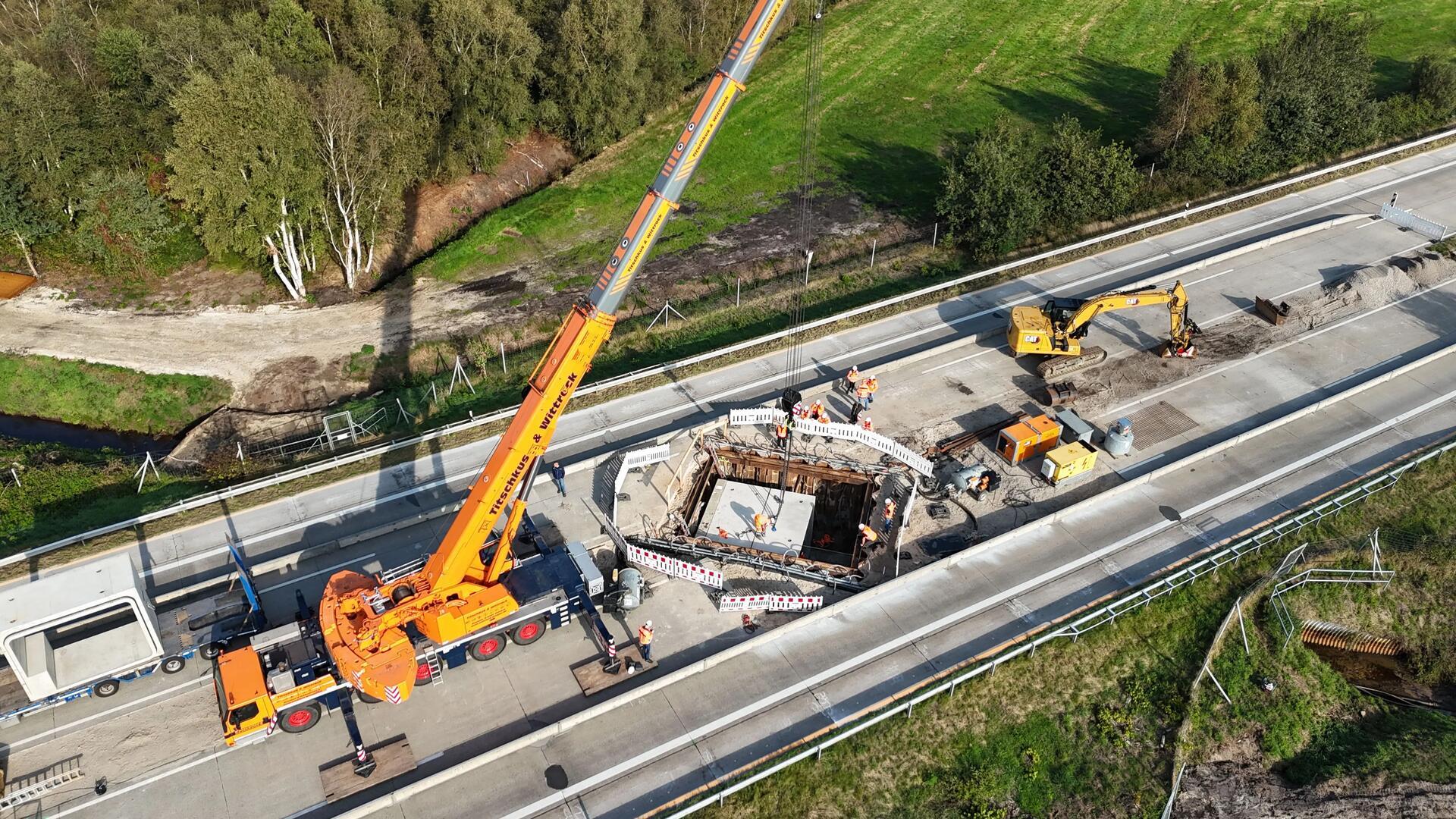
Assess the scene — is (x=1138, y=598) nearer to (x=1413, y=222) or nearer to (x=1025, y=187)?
(x=1025, y=187)

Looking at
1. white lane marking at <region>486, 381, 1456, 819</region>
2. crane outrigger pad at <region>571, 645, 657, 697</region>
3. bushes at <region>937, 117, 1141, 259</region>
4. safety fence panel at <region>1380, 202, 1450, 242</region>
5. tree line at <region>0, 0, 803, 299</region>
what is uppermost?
tree line at <region>0, 0, 803, 299</region>

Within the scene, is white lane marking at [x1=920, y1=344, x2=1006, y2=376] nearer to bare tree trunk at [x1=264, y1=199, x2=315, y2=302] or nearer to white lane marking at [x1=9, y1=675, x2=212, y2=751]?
white lane marking at [x1=9, y1=675, x2=212, y2=751]

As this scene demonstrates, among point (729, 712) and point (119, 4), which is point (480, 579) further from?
point (119, 4)

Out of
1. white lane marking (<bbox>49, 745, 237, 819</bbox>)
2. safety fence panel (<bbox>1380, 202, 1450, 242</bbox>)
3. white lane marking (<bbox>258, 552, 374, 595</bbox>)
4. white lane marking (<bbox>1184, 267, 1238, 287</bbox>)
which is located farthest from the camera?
safety fence panel (<bbox>1380, 202, 1450, 242</bbox>)

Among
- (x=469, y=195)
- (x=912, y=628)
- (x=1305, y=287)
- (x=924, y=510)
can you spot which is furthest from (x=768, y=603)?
(x=469, y=195)

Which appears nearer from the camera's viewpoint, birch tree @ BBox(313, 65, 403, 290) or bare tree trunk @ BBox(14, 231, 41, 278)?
birch tree @ BBox(313, 65, 403, 290)

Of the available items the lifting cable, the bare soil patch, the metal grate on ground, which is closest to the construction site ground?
the metal grate on ground

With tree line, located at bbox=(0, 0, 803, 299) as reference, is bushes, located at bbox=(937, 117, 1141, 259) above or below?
below

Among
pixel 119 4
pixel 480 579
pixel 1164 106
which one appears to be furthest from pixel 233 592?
pixel 1164 106
